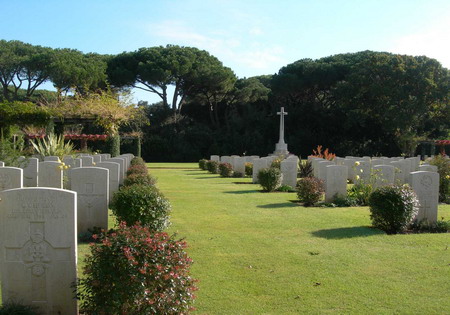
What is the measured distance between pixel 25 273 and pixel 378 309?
3665mm

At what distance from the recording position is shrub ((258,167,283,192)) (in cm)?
Answer: 1694

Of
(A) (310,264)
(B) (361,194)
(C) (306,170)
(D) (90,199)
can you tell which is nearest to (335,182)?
(B) (361,194)

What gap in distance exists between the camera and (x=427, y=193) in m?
10.0

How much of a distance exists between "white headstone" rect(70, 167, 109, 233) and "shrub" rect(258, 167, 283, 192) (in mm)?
8831

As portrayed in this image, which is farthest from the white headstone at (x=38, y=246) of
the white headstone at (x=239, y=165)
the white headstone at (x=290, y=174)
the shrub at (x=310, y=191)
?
the white headstone at (x=239, y=165)

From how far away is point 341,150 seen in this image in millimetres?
45312

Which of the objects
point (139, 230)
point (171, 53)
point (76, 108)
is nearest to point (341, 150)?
point (171, 53)

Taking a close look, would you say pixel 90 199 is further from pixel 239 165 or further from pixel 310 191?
pixel 239 165

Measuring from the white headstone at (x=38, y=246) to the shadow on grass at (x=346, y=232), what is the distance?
5412 mm

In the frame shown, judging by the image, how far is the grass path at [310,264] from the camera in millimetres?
5402

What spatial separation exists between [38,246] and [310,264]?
384cm

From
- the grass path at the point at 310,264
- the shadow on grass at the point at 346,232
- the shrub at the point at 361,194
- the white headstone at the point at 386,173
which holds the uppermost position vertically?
the white headstone at the point at 386,173

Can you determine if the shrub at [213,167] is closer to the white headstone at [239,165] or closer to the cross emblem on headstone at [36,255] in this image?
the white headstone at [239,165]

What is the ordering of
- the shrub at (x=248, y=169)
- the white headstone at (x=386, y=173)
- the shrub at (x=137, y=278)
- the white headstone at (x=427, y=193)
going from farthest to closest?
the shrub at (x=248, y=169), the white headstone at (x=386, y=173), the white headstone at (x=427, y=193), the shrub at (x=137, y=278)
